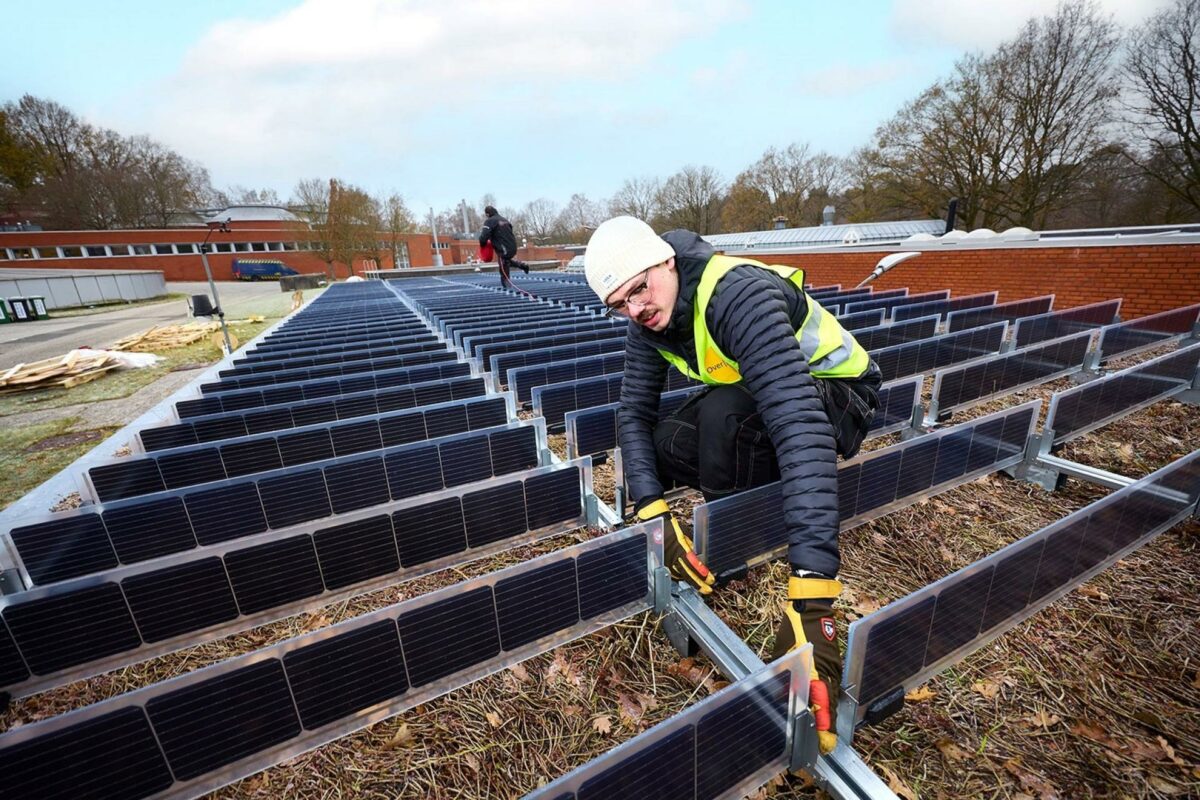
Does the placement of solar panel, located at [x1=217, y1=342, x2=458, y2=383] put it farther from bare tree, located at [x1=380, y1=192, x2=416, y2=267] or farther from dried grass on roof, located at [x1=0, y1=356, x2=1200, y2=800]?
bare tree, located at [x1=380, y1=192, x2=416, y2=267]

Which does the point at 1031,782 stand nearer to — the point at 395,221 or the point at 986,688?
the point at 986,688

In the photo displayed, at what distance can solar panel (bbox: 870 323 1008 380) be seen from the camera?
182 inches

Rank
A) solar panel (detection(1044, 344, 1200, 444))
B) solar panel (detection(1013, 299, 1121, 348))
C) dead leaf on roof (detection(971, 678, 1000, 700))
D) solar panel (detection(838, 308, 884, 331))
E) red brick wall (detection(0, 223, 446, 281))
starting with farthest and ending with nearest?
red brick wall (detection(0, 223, 446, 281)) → solar panel (detection(838, 308, 884, 331)) → solar panel (detection(1013, 299, 1121, 348)) → solar panel (detection(1044, 344, 1200, 444)) → dead leaf on roof (detection(971, 678, 1000, 700))

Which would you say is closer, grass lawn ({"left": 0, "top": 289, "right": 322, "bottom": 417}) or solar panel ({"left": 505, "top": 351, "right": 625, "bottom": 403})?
solar panel ({"left": 505, "top": 351, "right": 625, "bottom": 403})

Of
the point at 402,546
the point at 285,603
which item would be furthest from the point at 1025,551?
the point at 285,603

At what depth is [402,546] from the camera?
Answer: 225cm

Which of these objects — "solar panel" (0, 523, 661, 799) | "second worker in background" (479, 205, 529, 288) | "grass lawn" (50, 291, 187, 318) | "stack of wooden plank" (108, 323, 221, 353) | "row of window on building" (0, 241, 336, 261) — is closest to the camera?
"solar panel" (0, 523, 661, 799)

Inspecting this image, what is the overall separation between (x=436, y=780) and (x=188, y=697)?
0.78 meters

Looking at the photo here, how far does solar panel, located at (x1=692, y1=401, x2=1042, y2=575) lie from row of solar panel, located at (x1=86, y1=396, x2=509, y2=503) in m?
2.27

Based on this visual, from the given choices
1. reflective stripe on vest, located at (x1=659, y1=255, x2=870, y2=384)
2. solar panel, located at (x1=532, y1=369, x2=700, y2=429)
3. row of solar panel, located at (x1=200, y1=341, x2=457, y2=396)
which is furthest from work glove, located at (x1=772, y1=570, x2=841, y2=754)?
row of solar panel, located at (x1=200, y1=341, x2=457, y2=396)

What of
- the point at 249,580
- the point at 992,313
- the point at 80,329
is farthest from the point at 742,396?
the point at 80,329

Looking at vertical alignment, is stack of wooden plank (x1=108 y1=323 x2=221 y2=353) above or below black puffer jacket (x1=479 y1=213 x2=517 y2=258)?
below

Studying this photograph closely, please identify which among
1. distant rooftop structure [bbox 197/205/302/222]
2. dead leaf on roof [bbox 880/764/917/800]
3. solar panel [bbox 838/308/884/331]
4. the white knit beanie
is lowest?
dead leaf on roof [bbox 880/764/917/800]

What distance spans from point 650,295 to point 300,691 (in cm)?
179
